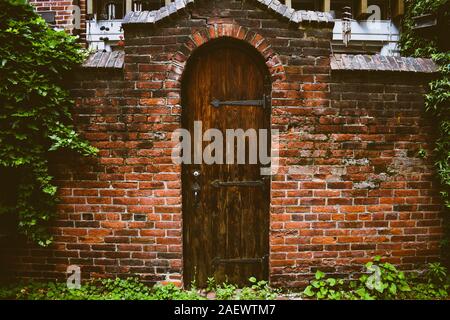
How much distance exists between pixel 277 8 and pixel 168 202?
7.31ft

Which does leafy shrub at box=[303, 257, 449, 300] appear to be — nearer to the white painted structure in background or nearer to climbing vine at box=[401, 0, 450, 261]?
climbing vine at box=[401, 0, 450, 261]

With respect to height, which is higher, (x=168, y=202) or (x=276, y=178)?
(x=276, y=178)

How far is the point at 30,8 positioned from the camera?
2941 mm

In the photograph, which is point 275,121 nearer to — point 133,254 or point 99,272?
point 133,254

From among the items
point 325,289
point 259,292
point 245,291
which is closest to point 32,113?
point 245,291

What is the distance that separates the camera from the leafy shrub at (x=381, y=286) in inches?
121

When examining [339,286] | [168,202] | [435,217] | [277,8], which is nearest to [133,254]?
[168,202]

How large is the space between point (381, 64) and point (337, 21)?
2876 millimetres

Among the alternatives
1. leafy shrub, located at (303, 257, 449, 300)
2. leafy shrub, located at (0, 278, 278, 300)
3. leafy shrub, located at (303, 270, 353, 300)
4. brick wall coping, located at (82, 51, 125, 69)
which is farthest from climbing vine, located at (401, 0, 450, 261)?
brick wall coping, located at (82, 51, 125, 69)

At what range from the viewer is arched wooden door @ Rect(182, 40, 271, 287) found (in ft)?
10.4

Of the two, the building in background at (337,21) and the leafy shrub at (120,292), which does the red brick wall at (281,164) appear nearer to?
the leafy shrub at (120,292)

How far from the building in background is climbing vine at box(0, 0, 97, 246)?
2587mm

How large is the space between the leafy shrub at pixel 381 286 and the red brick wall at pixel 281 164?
122 mm

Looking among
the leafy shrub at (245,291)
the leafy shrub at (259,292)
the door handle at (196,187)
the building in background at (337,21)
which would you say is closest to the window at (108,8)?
the building in background at (337,21)
